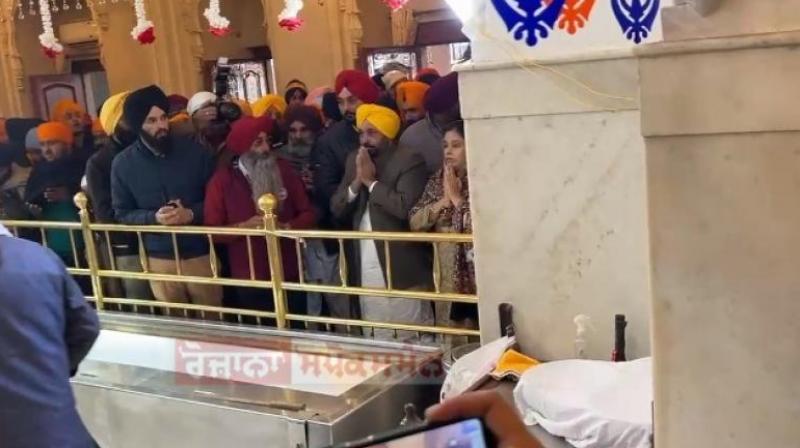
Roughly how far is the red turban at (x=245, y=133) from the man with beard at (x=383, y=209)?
500mm

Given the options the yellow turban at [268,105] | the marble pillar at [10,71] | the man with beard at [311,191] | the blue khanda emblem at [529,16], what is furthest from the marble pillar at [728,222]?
the marble pillar at [10,71]

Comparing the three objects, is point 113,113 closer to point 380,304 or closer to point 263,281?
point 263,281

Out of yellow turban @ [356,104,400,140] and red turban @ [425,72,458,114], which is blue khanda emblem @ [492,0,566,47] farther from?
yellow turban @ [356,104,400,140]

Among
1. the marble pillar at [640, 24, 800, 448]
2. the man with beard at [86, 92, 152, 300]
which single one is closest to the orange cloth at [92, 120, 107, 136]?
the man with beard at [86, 92, 152, 300]

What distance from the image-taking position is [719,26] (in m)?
1.11

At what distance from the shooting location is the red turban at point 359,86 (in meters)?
4.39

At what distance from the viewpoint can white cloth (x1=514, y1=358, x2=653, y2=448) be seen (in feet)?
6.23

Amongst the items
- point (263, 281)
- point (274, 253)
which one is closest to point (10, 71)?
point (263, 281)

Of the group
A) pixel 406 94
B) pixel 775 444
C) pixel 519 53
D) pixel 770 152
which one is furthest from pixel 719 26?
pixel 406 94

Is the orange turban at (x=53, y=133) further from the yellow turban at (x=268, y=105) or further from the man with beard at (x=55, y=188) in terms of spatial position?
the yellow turban at (x=268, y=105)

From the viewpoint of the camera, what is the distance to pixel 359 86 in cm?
442

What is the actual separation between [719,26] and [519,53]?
1.34 metres

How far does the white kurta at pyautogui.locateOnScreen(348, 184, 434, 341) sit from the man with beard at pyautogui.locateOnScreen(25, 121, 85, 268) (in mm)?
1857

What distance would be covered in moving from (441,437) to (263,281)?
2771mm
